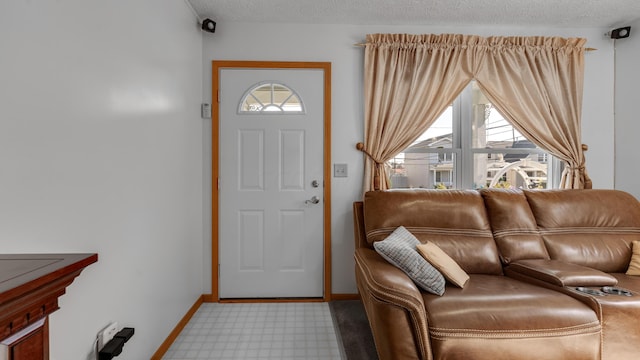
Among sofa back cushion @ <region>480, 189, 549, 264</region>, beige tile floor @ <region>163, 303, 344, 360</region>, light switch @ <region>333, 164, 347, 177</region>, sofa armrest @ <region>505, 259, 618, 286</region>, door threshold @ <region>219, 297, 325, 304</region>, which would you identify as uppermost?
light switch @ <region>333, 164, 347, 177</region>

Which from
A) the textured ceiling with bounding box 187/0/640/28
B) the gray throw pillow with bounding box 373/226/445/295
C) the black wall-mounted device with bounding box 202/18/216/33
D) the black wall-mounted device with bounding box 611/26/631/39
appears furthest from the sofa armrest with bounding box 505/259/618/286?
the black wall-mounted device with bounding box 202/18/216/33

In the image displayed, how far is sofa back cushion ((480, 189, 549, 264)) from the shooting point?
1.99m

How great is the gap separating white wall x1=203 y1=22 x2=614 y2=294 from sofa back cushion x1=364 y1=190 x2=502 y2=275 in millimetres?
531

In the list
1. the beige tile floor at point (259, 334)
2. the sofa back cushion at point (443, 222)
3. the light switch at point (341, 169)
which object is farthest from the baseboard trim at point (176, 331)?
the light switch at point (341, 169)

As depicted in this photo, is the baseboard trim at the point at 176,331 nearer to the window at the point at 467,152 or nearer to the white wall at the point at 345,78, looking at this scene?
the white wall at the point at 345,78

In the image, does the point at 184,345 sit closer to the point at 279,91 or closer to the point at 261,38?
the point at 279,91

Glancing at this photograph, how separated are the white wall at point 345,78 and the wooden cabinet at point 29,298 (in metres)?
1.93

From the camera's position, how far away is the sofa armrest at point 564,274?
160cm

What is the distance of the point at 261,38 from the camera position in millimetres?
2559

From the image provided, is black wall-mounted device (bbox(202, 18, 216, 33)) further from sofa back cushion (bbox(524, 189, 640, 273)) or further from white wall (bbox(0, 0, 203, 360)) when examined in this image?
sofa back cushion (bbox(524, 189, 640, 273))

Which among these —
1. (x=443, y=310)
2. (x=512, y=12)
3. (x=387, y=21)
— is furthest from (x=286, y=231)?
(x=512, y=12)

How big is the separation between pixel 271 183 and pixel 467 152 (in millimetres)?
1844

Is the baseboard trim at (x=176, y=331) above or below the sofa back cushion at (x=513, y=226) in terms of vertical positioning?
below

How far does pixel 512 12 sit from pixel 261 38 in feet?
6.95
